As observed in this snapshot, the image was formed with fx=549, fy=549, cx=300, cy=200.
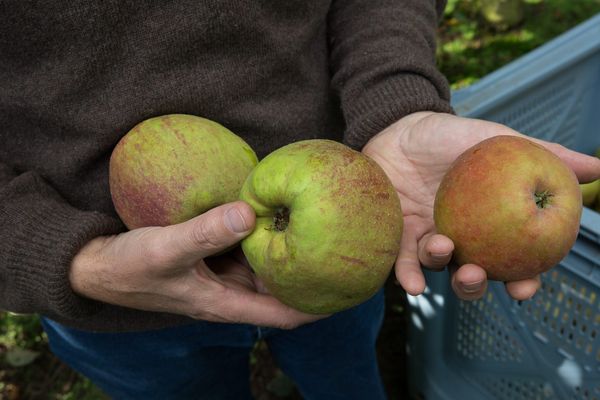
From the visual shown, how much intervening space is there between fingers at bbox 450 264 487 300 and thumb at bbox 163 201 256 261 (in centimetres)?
47

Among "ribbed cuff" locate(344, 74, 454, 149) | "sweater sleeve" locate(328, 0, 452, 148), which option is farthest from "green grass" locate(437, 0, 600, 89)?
"ribbed cuff" locate(344, 74, 454, 149)

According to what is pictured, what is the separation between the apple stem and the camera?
116 centimetres

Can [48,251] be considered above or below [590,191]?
above

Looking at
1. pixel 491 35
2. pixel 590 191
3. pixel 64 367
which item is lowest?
pixel 64 367

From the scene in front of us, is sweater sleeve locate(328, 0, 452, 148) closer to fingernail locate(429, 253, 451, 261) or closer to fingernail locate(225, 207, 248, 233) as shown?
fingernail locate(429, 253, 451, 261)

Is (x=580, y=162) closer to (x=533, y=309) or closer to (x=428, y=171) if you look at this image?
(x=428, y=171)

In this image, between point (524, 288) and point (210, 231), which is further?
point (524, 288)

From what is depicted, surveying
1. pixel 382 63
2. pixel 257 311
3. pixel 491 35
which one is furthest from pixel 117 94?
pixel 491 35

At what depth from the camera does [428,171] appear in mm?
1445

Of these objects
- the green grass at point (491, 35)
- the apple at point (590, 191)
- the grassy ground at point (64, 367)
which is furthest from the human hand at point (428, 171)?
the green grass at point (491, 35)

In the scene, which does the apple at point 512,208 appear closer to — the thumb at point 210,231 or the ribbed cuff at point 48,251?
the thumb at point 210,231

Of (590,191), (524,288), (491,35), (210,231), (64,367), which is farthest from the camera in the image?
(491,35)

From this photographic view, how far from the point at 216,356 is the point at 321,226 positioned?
75 cm

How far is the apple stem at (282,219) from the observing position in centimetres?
116
